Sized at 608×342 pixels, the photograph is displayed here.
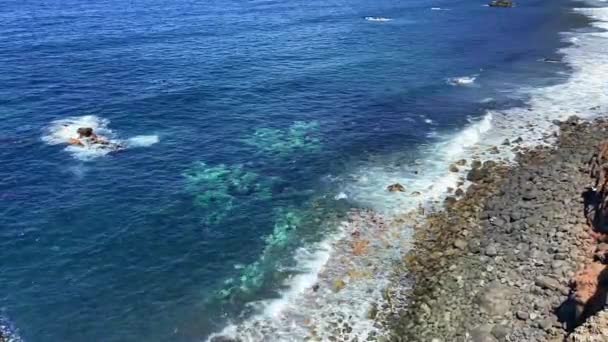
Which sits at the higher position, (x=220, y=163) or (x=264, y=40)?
(x=264, y=40)

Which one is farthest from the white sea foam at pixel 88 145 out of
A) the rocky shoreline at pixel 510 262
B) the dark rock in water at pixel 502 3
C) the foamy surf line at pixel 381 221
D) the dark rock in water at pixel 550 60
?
the dark rock in water at pixel 502 3

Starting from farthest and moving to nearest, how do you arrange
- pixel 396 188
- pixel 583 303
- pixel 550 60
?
pixel 550 60 → pixel 396 188 → pixel 583 303

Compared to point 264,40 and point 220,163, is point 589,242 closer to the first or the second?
point 220,163

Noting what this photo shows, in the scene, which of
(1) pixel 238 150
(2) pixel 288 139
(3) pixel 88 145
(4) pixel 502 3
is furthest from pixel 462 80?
(4) pixel 502 3

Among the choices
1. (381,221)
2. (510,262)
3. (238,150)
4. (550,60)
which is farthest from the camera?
(550,60)

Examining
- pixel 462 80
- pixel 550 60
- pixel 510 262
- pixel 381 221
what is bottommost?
pixel 510 262

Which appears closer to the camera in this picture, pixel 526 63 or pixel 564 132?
pixel 564 132

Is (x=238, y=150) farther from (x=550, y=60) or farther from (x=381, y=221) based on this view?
(x=550, y=60)

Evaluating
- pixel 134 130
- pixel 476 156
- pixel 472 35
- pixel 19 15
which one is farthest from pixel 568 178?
pixel 19 15
